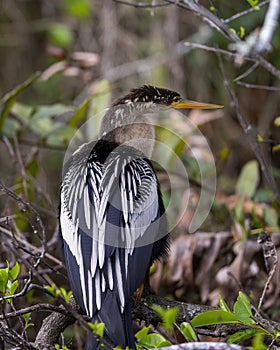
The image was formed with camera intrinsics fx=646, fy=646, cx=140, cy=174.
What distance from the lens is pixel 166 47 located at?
4.61 metres

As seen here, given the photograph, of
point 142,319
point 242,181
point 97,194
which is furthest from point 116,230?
point 242,181

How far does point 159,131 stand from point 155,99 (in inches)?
25.1

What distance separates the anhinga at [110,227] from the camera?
1.99 metres

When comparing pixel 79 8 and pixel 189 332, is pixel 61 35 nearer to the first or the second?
pixel 79 8

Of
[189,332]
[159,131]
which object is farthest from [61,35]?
[189,332]

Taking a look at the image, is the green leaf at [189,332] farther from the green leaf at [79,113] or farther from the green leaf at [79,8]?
the green leaf at [79,8]

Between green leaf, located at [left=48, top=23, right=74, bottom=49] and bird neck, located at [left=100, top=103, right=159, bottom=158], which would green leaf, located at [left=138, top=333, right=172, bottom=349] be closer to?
bird neck, located at [left=100, top=103, right=159, bottom=158]

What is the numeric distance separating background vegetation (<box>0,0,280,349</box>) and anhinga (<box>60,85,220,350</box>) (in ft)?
0.44

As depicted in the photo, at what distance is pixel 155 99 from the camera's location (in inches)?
109

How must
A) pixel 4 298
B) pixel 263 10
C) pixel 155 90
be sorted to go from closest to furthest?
pixel 4 298
pixel 155 90
pixel 263 10

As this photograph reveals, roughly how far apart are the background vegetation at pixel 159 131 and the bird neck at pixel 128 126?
393 millimetres

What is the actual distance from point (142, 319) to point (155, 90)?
3.35ft

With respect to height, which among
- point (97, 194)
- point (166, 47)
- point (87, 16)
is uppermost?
point (87, 16)

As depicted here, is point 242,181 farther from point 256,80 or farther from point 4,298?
point 4,298
